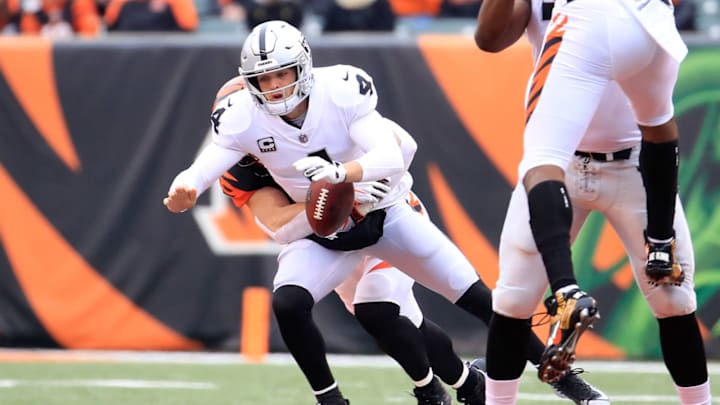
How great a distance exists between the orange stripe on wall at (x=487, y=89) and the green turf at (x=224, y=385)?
1321mm

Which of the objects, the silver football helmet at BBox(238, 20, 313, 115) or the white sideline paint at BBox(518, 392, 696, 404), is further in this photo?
the white sideline paint at BBox(518, 392, 696, 404)

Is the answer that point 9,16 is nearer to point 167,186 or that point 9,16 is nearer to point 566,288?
point 167,186

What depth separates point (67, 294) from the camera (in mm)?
7203

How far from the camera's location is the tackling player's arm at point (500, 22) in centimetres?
379

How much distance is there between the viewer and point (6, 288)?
23.8 feet

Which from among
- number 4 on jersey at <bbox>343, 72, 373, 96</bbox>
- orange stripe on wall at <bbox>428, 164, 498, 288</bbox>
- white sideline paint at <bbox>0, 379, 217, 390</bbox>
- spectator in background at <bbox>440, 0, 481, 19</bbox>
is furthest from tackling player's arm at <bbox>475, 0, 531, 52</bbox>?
spectator in background at <bbox>440, 0, 481, 19</bbox>

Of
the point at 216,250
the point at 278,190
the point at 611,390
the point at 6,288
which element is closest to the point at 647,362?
the point at 611,390

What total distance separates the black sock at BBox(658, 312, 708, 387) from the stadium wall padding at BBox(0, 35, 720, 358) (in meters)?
2.91

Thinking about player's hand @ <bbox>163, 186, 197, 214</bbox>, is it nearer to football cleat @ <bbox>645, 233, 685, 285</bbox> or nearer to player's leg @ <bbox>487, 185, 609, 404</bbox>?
player's leg @ <bbox>487, 185, 609, 404</bbox>

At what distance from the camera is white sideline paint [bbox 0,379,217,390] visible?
5887mm

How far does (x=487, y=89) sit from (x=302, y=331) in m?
2.88

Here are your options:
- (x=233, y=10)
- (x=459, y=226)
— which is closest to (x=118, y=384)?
(x=459, y=226)

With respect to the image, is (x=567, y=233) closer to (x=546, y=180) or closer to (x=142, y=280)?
(x=546, y=180)

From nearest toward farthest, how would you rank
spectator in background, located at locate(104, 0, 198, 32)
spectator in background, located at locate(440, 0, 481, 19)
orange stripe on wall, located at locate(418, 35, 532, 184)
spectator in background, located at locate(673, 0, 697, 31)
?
orange stripe on wall, located at locate(418, 35, 532, 184) < spectator in background, located at locate(673, 0, 697, 31) < spectator in background, located at locate(104, 0, 198, 32) < spectator in background, located at locate(440, 0, 481, 19)
